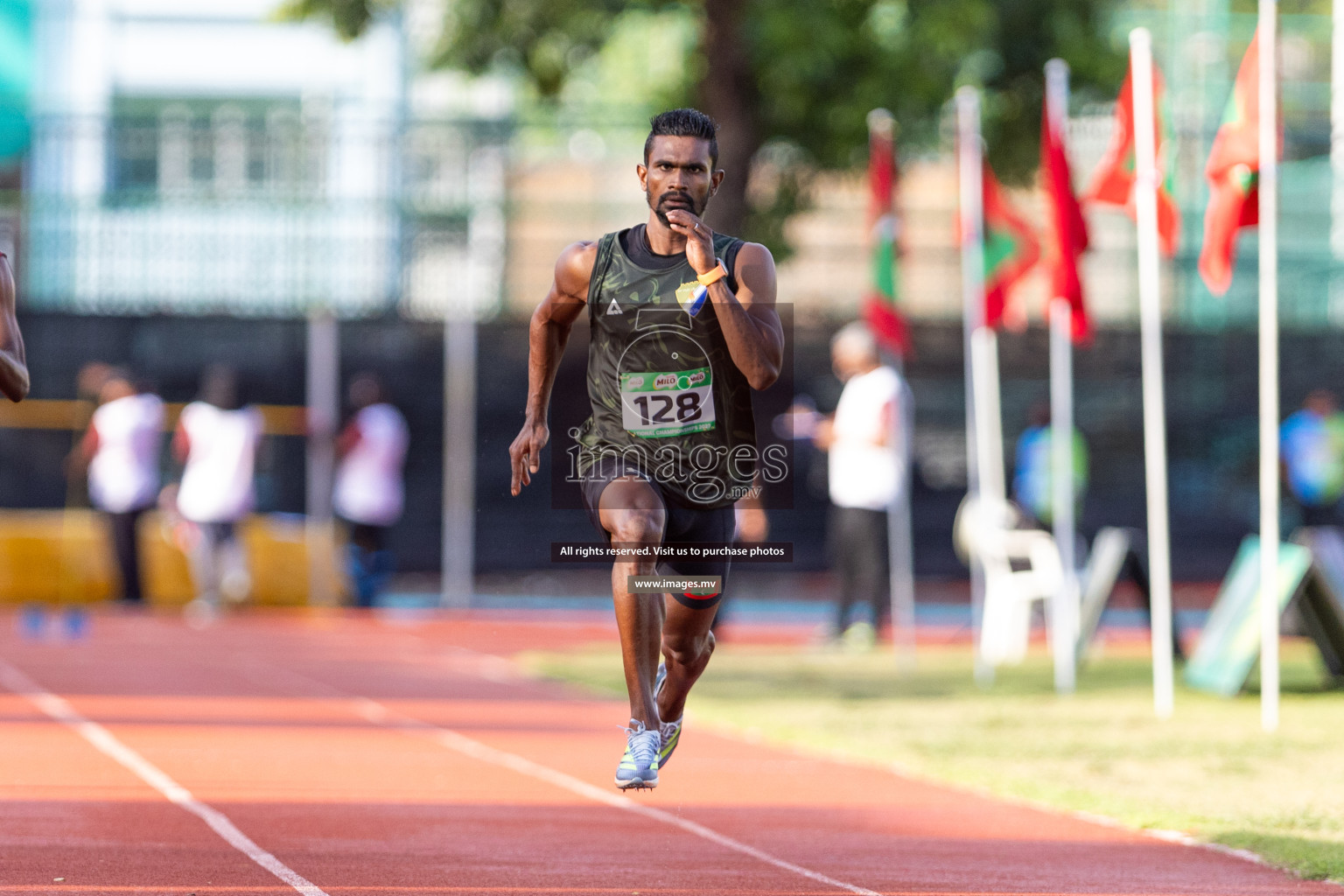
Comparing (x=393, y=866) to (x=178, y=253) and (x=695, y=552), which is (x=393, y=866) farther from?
(x=178, y=253)

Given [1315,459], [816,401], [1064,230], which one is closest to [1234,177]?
[1064,230]

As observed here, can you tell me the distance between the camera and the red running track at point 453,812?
656cm

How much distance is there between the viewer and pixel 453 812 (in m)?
8.09

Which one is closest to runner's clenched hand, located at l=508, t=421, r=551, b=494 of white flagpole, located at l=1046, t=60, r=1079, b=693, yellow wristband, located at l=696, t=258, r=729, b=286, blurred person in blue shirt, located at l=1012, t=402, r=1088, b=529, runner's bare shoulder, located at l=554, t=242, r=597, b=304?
runner's bare shoulder, located at l=554, t=242, r=597, b=304

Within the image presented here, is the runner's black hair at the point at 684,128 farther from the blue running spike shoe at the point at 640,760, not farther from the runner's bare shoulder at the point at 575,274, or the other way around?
the blue running spike shoe at the point at 640,760

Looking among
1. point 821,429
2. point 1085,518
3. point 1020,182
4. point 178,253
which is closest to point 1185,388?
point 1085,518

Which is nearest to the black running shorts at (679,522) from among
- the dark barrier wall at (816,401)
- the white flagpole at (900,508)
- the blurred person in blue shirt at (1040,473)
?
the white flagpole at (900,508)

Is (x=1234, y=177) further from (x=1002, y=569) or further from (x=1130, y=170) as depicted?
(x=1002, y=569)

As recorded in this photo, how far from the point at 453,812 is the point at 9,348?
2.69 m

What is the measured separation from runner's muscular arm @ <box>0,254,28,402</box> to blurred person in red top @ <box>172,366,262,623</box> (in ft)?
40.0

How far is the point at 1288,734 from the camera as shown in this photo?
435 inches

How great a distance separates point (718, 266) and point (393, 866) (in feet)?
7.53

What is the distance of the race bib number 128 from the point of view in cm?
Answer: 615

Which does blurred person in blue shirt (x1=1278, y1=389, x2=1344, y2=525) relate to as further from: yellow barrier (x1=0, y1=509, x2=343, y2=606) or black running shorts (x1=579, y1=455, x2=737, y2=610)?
black running shorts (x1=579, y1=455, x2=737, y2=610)
